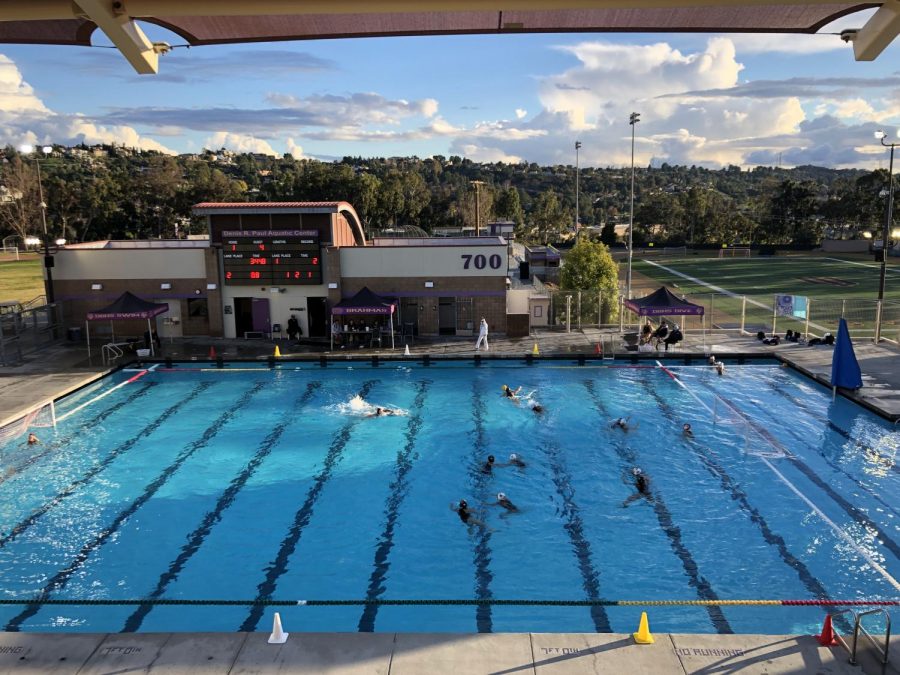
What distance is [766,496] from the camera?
13.3 meters

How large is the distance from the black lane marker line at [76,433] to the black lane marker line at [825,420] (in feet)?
61.0

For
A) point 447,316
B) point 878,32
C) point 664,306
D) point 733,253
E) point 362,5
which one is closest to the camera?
point 362,5

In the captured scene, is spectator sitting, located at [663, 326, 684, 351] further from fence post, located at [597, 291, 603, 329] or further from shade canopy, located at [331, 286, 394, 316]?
shade canopy, located at [331, 286, 394, 316]

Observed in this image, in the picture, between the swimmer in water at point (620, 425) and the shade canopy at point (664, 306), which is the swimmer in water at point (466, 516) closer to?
the swimmer in water at point (620, 425)

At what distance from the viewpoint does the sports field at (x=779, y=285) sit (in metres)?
31.1

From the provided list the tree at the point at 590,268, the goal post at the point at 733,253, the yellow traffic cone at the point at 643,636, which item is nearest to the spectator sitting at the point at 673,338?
the tree at the point at 590,268

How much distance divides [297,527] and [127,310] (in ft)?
53.1

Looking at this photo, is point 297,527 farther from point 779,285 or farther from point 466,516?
point 779,285

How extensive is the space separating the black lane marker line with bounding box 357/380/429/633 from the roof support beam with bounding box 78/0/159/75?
25.4 feet

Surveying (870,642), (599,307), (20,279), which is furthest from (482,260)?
(20,279)

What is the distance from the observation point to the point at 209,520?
12836 mm

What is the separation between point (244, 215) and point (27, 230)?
60.7 meters

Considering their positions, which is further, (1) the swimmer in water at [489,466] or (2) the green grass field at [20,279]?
(2) the green grass field at [20,279]

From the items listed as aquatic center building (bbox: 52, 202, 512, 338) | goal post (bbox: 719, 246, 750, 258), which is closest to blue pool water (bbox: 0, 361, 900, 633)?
aquatic center building (bbox: 52, 202, 512, 338)
